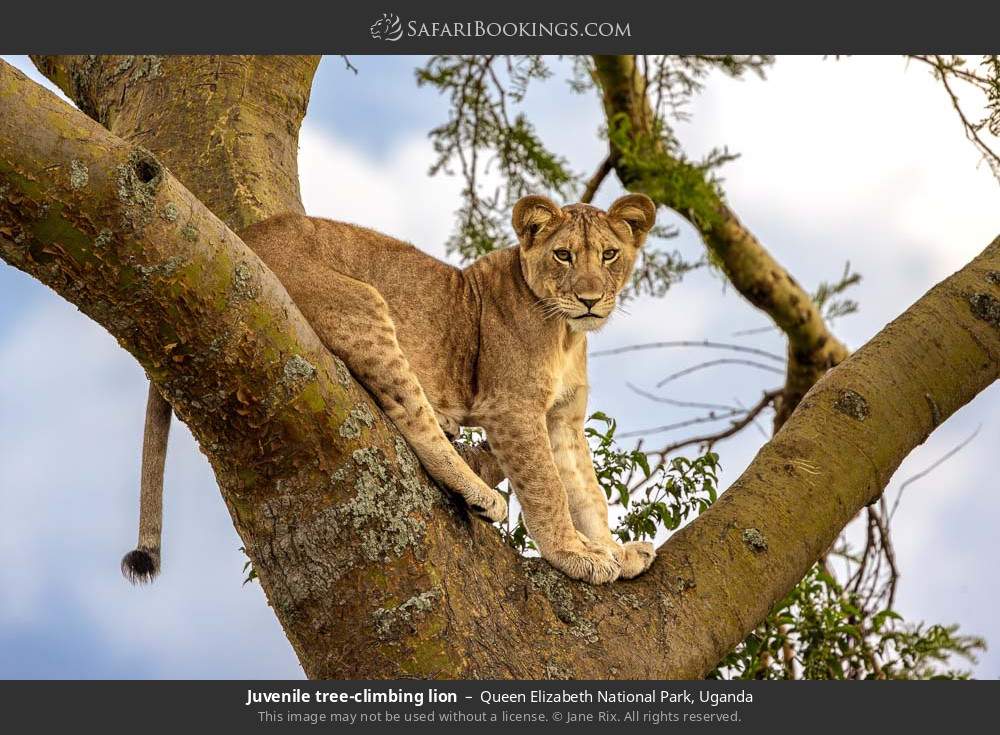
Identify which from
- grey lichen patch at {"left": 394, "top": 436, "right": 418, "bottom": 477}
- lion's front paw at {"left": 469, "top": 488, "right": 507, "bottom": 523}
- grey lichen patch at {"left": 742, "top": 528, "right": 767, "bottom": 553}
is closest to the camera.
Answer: grey lichen patch at {"left": 394, "top": 436, "right": 418, "bottom": 477}

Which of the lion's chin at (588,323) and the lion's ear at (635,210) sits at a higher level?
the lion's ear at (635,210)

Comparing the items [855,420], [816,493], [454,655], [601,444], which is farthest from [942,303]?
[454,655]

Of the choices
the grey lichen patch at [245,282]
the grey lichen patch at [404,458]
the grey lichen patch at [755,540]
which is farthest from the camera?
the grey lichen patch at [755,540]

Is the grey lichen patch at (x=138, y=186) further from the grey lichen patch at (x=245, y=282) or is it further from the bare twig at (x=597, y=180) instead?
the bare twig at (x=597, y=180)

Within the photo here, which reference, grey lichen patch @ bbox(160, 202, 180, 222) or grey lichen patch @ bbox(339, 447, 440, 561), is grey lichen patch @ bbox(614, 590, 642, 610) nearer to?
grey lichen patch @ bbox(339, 447, 440, 561)

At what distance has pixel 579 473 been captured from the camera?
16.9ft

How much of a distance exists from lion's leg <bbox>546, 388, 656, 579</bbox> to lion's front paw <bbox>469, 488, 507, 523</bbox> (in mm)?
542

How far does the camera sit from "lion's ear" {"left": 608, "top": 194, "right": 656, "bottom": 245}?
511 cm

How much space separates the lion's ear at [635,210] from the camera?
511 centimetres

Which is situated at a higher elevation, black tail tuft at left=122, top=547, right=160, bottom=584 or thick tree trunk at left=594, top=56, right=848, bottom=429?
thick tree trunk at left=594, top=56, right=848, bottom=429

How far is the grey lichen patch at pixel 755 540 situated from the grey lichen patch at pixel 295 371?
6.46 ft

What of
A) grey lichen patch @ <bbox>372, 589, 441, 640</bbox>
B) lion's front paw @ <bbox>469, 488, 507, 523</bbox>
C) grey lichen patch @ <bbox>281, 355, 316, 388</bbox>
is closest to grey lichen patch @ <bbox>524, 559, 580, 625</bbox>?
lion's front paw @ <bbox>469, 488, 507, 523</bbox>

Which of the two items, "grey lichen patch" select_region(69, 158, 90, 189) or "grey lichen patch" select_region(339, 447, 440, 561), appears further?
"grey lichen patch" select_region(339, 447, 440, 561)

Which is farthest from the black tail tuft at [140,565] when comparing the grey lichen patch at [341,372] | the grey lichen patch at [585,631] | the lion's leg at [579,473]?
the lion's leg at [579,473]
